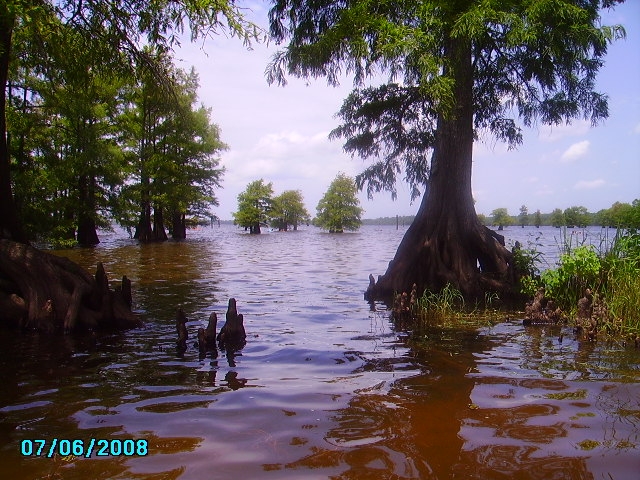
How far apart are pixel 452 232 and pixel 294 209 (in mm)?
92016

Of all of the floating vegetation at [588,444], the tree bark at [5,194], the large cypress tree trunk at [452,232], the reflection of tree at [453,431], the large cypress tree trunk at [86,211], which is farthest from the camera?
the large cypress tree trunk at [86,211]

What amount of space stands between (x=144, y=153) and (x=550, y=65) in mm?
34320

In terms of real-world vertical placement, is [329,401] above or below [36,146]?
below

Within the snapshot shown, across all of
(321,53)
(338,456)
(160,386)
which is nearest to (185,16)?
(321,53)

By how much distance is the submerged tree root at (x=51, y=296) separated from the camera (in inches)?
328

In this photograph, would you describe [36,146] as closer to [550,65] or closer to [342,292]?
[342,292]

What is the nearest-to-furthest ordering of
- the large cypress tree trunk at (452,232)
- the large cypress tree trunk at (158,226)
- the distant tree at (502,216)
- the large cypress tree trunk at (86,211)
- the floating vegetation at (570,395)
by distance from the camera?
the floating vegetation at (570,395) < the large cypress tree trunk at (452,232) < the large cypress tree trunk at (86,211) < the large cypress tree trunk at (158,226) < the distant tree at (502,216)

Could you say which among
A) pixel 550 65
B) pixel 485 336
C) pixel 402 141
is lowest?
pixel 485 336

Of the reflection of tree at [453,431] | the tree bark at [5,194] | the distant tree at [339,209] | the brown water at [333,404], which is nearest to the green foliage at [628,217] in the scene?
the brown water at [333,404]

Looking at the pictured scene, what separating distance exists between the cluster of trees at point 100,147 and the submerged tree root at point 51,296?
4.33 metres

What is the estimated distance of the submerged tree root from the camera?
8.33 meters

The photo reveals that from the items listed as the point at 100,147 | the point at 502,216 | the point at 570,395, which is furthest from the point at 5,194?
the point at 502,216

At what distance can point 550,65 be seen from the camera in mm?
11750

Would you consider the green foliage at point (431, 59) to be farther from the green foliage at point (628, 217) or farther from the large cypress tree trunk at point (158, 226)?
the large cypress tree trunk at point (158, 226)
